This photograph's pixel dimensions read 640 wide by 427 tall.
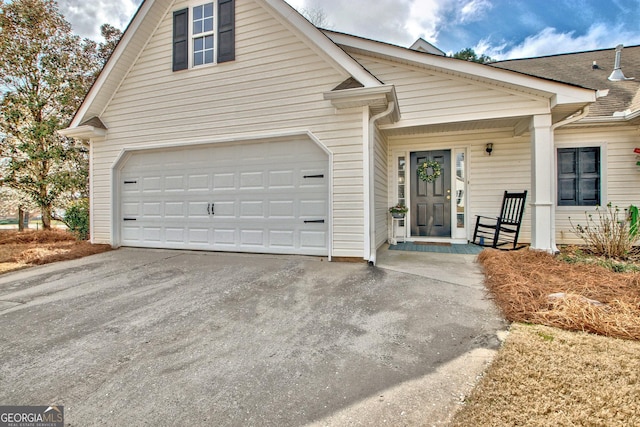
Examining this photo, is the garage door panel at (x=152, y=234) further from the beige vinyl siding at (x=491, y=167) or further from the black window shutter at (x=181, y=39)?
the beige vinyl siding at (x=491, y=167)

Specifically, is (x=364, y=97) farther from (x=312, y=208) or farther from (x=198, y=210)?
(x=198, y=210)

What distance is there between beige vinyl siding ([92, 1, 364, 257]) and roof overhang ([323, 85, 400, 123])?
188mm

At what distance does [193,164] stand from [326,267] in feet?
11.5

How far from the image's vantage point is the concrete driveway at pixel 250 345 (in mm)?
1791

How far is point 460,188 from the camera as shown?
6.77 m

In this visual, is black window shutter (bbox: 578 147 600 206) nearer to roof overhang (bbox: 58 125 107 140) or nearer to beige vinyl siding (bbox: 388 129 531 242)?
beige vinyl siding (bbox: 388 129 531 242)

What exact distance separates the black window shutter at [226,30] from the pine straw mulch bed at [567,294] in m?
5.75

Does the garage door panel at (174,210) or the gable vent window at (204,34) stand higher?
the gable vent window at (204,34)

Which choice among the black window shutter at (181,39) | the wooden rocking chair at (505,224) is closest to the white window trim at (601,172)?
the wooden rocking chair at (505,224)

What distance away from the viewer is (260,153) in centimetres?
559

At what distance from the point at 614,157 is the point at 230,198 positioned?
7862mm

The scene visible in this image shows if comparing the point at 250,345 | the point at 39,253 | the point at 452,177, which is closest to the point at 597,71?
the point at 452,177

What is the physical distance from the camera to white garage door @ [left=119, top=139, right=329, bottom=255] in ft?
17.4

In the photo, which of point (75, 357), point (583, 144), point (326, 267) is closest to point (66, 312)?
point (75, 357)
